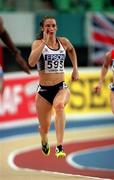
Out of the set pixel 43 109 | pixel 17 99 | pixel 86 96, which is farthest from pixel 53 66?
pixel 86 96

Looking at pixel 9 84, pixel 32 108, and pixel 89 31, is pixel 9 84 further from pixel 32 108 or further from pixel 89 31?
pixel 89 31

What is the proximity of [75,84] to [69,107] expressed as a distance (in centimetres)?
70

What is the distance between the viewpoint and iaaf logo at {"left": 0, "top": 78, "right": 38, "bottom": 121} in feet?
65.0

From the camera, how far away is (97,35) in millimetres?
24109

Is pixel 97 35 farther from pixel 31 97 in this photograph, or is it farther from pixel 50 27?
pixel 50 27

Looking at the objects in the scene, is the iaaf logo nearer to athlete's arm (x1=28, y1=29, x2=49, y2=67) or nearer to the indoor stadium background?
the indoor stadium background

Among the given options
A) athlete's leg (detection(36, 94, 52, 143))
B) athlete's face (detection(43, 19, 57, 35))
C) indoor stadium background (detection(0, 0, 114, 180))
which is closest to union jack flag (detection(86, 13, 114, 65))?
indoor stadium background (detection(0, 0, 114, 180))

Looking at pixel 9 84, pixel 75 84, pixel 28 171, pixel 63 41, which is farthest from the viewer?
pixel 75 84

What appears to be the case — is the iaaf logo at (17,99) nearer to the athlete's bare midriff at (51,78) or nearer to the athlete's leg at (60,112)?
the athlete's bare midriff at (51,78)

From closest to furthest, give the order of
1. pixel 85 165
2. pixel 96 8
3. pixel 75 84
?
1. pixel 85 165
2. pixel 75 84
3. pixel 96 8

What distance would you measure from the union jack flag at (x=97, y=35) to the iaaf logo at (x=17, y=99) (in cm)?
414

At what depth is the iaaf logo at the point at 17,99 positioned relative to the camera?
1981 cm

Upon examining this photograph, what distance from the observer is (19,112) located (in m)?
20.2

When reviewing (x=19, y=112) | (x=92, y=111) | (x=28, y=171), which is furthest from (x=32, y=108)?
(x=28, y=171)
